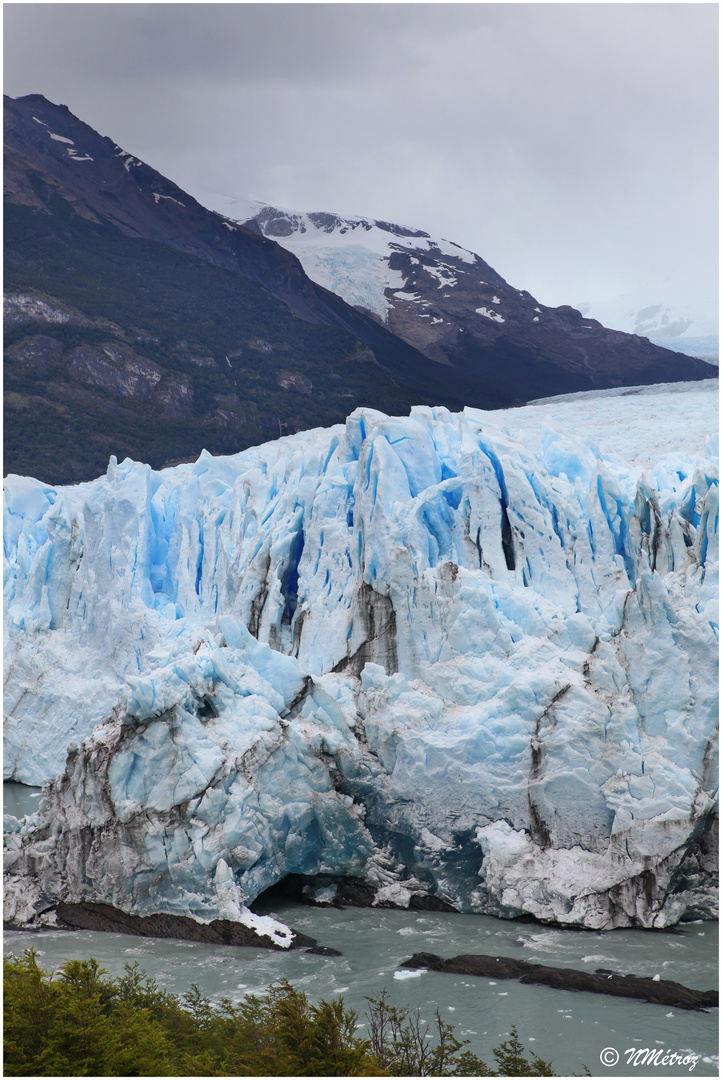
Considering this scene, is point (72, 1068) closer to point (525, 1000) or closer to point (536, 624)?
point (525, 1000)

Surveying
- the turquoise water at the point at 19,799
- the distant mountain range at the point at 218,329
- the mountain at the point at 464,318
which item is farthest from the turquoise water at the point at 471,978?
the mountain at the point at 464,318

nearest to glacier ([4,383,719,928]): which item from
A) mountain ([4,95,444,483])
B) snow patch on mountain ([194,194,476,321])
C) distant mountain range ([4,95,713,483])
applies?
mountain ([4,95,444,483])

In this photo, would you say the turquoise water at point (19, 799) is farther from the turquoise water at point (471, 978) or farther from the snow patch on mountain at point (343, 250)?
the snow patch on mountain at point (343, 250)

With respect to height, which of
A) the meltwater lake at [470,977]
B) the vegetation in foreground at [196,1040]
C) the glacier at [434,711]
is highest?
the glacier at [434,711]

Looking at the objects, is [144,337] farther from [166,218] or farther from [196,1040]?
[196,1040]

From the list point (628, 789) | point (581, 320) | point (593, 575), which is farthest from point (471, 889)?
point (581, 320)

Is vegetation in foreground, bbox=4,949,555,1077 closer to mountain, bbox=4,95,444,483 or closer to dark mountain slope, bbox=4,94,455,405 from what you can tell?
mountain, bbox=4,95,444,483
